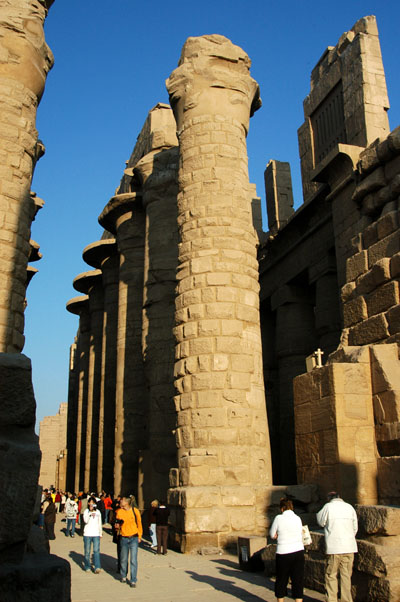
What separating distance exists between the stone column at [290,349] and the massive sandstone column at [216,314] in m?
5.78

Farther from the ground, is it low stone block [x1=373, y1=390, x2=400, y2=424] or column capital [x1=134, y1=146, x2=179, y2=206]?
column capital [x1=134, y1=146, x2=179, y2=206]

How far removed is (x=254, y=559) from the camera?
→ 7.36 metres

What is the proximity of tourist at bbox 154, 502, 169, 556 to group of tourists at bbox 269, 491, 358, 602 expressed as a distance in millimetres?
4480

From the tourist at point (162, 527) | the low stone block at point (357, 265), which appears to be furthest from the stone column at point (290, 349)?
the low stone block at point (357, 265)

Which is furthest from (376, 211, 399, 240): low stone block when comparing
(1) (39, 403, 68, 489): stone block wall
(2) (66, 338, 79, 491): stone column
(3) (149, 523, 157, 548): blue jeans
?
(1) (39, 403, 68, 489): stone block wall

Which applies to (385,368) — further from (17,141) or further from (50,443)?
(50,443)

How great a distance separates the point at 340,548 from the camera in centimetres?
506

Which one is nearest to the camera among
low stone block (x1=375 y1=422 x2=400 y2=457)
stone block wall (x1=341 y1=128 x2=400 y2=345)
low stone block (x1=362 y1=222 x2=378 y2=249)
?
low stone block (x1=375 y1=422 x2=400 y2=457)

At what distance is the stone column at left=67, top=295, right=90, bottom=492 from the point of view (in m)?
24.7

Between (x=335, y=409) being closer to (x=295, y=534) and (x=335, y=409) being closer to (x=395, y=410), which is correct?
(x=395, y=410)

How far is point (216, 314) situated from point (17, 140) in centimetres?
447

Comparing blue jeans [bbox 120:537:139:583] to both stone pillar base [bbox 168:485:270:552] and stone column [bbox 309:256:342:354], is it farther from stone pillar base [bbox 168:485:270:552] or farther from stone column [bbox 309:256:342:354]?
stone column [bbox 309:256:342:354]

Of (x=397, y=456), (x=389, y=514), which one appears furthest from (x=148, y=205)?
(x=389, y=514)

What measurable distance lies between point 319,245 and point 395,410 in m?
9.85
